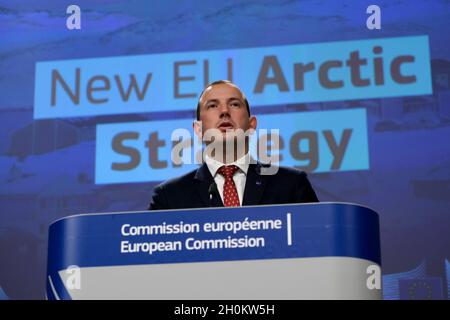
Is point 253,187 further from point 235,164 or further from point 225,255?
point 225,255

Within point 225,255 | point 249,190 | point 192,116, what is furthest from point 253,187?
point 192,116

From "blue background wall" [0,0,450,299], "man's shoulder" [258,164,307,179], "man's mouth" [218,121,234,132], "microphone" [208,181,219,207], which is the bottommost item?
"microphone" [208,181,219,207]

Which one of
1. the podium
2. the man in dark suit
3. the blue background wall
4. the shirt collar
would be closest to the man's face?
the man in dark suit

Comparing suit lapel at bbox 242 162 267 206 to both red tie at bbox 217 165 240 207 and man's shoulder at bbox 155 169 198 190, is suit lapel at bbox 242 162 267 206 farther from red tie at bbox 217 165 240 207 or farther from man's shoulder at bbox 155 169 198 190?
man's shoulder at bbox 155 169 198 190

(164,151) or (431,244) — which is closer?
(431,244)

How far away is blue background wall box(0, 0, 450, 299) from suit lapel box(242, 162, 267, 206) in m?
1.72

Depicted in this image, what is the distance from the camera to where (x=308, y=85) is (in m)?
4.14

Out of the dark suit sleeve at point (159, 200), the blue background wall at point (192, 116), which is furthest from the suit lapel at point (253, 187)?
the blue background wall at point (192, 116)

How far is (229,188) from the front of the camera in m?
2.26

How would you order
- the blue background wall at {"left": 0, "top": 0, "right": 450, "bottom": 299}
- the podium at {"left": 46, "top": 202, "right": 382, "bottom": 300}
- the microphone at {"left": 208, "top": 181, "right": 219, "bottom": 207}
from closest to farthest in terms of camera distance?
the podium at {"left": 46, "top": 202, "right": 382, "bottom": 300}, the microphone at {"left": 208, "top": 181, "right": 219, "bottom": 207}, the blue background wall at {"left": 0, "top": 0, "right": 450, "bottom": 299}

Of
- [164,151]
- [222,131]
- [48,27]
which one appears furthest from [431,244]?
[48,27]

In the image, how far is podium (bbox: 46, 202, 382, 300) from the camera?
169 cm

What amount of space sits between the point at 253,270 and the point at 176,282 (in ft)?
0.62
